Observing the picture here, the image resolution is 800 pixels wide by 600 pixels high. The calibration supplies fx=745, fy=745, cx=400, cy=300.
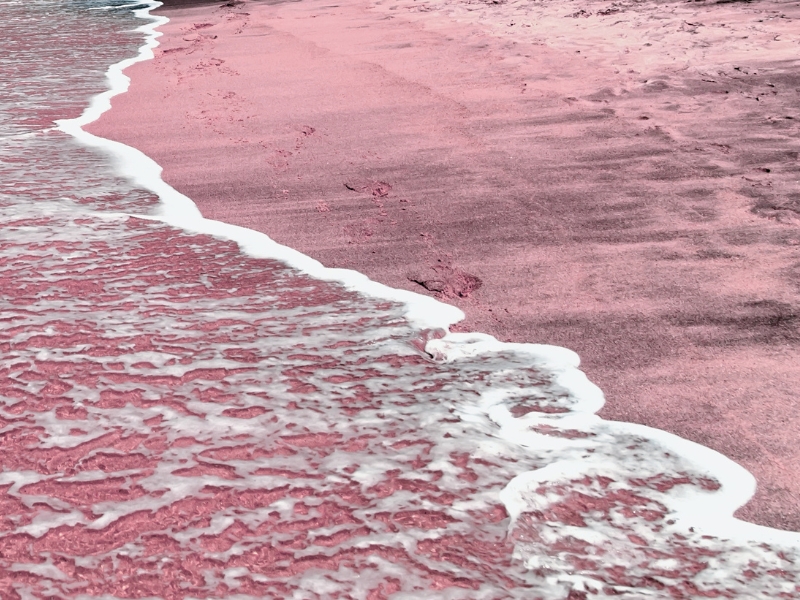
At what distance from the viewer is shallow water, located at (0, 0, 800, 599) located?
1817 millimetres

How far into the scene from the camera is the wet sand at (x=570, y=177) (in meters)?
2.63

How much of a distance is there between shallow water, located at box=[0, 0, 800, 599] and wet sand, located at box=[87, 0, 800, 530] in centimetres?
20

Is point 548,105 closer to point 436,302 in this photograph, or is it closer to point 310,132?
point 310,132

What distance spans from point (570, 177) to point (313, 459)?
8.08 ft

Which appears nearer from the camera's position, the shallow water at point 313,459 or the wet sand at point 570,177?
the shallow water at point 313,459

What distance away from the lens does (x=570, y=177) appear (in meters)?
4.02

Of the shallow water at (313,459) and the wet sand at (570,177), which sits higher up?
the wet sand at (570,177)

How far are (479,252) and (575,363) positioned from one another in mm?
915

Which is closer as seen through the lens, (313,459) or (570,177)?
(313,459)

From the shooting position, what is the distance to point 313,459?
2.17 m

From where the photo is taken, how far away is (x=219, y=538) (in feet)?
6.23

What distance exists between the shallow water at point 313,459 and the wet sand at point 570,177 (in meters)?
0.20

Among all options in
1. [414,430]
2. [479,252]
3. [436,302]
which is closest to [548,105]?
[479,252]

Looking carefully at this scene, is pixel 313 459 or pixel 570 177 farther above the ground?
pixel 570 177
